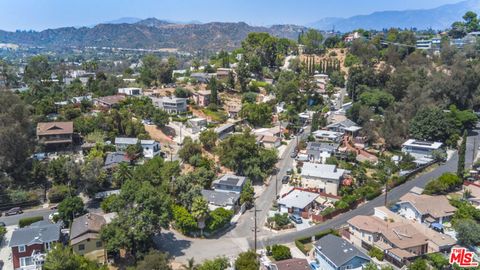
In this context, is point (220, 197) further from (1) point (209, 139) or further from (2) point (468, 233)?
(2) point (468, 233)

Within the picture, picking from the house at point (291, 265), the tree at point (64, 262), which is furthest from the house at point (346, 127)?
the tree at point (64, 262)

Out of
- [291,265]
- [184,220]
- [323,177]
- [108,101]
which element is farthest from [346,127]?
[108,101]

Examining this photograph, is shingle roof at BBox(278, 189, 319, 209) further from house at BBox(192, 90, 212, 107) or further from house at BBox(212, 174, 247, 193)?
house at BBox(192, 90, 212, 107)

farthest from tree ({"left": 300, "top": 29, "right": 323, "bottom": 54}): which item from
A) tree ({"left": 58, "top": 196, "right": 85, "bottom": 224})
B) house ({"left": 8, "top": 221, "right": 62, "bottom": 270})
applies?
house ({"left": 8, "top": 221, "right": 62, "bottom": 270})

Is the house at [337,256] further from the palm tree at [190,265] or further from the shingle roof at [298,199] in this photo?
the palm tree at [190,265]

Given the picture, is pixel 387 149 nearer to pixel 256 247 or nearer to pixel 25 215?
pixel 256 247

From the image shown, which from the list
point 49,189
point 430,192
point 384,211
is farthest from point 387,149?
point 49,189
